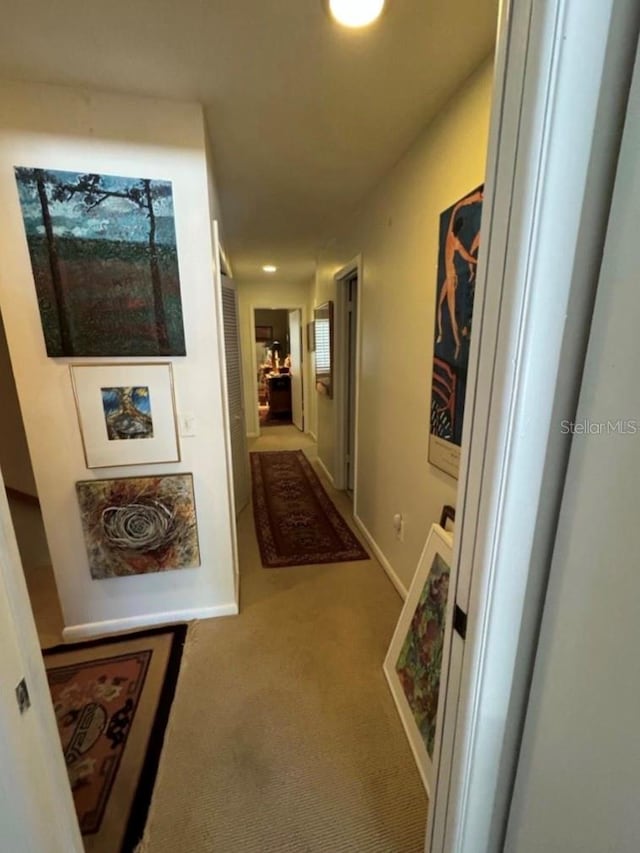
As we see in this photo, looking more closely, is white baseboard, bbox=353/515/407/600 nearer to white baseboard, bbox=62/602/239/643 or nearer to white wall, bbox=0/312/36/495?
white baseboard, bbox=62/602/239/643

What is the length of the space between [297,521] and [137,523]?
156cm

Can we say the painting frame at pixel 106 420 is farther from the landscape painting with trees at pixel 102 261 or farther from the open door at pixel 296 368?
the open door at pixel 296 368

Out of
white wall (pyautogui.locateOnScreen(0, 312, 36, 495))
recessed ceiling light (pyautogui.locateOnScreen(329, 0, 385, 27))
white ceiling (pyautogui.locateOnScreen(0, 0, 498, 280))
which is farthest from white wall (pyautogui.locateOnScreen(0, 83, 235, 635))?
white wall (pyautogui.locateOnScreen(0, 312, 36, 495))

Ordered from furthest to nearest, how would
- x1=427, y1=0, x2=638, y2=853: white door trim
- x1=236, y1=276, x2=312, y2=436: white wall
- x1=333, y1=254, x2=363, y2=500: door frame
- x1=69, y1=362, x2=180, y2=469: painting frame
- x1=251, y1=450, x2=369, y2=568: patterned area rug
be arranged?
1. x1=236, y1=276, x2=312, y2=436: white wall
2. x1=333, y1=254, x2=363, y2=500: door frame
3. x1=251, y1=450, x2=369, y2=568: patterned area rug
4. x1=69, y1=362, x2=180, y2=469: painting frame
5. x1=427, y1=0, x2=638, y2=853: white door trim

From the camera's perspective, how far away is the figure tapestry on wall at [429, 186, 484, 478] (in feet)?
A: 4.55

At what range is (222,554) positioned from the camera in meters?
2.00

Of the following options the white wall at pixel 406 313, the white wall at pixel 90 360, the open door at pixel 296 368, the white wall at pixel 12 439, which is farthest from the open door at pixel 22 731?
the open door at pixel 296 368

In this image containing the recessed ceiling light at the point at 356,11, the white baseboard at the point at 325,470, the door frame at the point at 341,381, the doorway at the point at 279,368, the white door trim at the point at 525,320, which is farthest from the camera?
the doorway at the point at 279,368

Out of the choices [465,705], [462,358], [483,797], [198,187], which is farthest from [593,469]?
[198,187]

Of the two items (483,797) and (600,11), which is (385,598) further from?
(600,11)

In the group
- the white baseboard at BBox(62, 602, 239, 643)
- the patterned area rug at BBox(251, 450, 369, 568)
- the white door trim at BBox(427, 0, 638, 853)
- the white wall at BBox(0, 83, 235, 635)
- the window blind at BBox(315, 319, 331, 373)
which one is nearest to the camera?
the white door trim at BBox(427, 0, 638, 853)

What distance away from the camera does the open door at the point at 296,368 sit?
6.10 meters

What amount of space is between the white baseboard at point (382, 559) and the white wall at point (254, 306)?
3.17 m

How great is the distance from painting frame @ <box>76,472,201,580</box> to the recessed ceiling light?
6.04 feet
